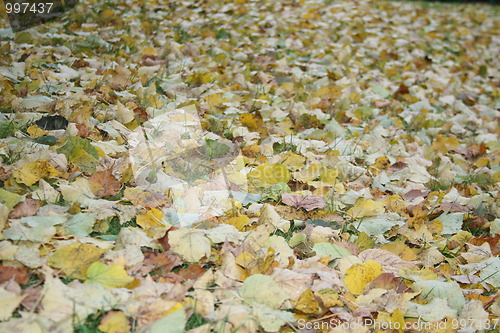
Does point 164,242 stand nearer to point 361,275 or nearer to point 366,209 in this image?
point 361,275

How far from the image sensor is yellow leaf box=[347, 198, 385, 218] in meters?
1.84

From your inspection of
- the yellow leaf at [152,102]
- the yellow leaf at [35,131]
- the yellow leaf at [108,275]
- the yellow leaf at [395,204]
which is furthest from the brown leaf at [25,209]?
the yellow leaf at [395,204]

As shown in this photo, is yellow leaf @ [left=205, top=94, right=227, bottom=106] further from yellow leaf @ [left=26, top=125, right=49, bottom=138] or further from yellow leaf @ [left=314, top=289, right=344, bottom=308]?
yellow leaf @ [left=314, top=289, right=344, bottom=308]

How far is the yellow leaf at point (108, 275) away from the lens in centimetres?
126

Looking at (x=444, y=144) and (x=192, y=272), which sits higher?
(x=192, y=272)

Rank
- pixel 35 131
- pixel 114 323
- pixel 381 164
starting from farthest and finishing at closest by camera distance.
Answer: pixel 381 164 → pixel 35 131 → pixel 114 323

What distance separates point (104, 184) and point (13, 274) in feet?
1.72

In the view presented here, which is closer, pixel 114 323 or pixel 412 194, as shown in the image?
pixel 114 323

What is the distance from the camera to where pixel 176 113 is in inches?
90.7

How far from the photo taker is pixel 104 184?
1688mm

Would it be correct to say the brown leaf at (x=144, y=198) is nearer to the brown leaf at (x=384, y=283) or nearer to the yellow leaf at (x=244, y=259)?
the yellow leaf at (x=244, y=259)

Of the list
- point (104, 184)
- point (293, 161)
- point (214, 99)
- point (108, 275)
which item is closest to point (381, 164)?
point (293, 161)

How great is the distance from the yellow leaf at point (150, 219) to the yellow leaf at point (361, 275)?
24.3 inches

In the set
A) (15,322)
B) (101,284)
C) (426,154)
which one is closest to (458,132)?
(426,154)
